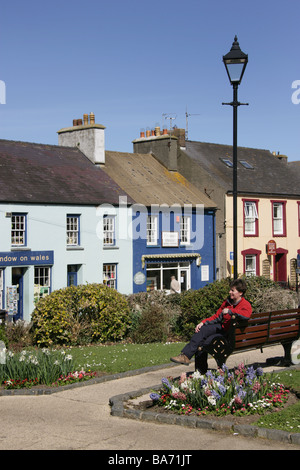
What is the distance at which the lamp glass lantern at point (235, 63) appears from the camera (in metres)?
13.2

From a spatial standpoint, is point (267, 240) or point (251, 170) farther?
point (251, 170)

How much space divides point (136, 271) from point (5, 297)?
7739 mm

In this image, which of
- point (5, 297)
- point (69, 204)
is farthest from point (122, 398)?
point (69, 204)

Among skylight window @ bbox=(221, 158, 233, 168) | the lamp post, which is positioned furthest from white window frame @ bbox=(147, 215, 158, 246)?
the lamp post

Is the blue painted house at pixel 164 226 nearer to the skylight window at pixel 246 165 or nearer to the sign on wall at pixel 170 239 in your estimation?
the sign on wall at pixel 170 239

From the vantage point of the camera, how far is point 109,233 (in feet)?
99.3

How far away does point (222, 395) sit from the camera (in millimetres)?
8422

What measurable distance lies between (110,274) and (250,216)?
11.8 metres

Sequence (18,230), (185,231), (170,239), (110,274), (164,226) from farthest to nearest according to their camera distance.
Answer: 1. (185,231)
2. (170,239)
3. (164,226)
4. (110,274)
5. (18,230)

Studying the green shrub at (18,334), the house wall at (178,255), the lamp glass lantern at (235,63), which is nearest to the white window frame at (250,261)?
the house wall at (178,255)

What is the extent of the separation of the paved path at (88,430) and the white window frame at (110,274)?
64.8 feet

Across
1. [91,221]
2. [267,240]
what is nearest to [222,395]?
[91,221]

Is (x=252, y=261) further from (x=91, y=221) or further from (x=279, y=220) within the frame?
(x=91, y=221)
